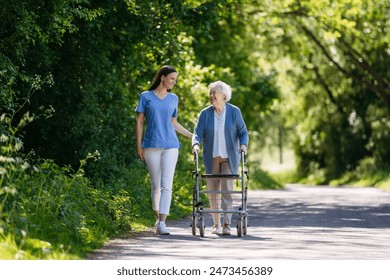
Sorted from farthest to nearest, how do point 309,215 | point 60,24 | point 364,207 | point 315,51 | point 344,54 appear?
point 315,51, point 344,54, point 364,207, point 309,215, point 60,24

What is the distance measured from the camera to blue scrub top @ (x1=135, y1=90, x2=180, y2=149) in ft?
46.0

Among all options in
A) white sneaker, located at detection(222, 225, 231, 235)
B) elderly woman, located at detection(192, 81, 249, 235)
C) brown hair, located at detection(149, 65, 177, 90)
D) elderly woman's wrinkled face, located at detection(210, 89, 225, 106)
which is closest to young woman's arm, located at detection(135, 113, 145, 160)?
brown hair, located at detection(149, 65, 177, 90)

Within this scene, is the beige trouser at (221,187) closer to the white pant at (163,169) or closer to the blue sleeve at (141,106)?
the white pant at (163,169)

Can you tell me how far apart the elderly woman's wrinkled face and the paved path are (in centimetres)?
181

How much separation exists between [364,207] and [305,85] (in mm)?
34005

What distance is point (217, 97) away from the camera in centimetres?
1416

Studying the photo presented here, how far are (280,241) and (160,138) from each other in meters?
2.17

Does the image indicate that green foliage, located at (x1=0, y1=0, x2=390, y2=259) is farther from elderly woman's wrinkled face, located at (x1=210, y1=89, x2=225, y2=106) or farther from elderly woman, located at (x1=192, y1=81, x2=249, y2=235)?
elderly woman's wrinkled face, located at (x1=210, y1=89, x2=225, y2=106)

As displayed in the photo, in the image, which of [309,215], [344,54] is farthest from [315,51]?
[309,215]

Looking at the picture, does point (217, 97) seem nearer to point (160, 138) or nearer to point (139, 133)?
point (160, 138)

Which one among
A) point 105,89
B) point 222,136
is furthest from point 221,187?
point 105,89

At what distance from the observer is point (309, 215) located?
65.5 feet
